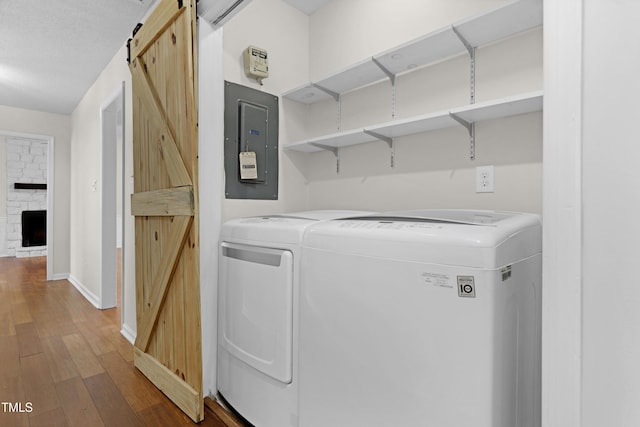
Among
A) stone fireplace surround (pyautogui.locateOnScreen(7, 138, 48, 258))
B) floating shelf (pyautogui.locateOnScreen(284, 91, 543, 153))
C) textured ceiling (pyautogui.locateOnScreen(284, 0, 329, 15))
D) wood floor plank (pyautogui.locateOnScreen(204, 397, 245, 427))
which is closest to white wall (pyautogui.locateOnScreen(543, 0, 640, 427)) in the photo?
floating shelf (pyautogui.locateOnScreen(284, 91, 543, 153))

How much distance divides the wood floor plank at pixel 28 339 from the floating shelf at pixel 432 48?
2.58 meters

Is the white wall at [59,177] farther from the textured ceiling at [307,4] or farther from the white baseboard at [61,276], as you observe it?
the textured ceiling at [307,4]

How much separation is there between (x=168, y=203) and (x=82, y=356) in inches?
56.7

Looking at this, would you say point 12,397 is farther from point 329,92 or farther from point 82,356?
point 329,92

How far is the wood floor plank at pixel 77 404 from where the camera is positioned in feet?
5.21

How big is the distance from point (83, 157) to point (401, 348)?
4.62 meters

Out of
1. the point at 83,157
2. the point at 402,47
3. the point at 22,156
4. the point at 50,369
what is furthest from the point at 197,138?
the point at 22,156

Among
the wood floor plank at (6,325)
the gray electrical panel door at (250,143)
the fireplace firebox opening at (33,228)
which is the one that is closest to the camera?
the gray electrical panel door at (250,143)

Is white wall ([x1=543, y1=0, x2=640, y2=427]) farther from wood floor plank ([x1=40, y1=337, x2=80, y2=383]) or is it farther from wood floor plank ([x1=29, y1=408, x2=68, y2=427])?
wood floor plank ([x1=40, y1=337, x2=80, y2=383])

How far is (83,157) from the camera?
4133 millimetres

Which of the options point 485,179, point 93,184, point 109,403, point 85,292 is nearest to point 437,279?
point 485,179

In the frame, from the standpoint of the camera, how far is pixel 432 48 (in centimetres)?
167

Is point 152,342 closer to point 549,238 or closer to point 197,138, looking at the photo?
point 197,138

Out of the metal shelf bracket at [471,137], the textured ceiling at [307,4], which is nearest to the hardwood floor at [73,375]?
the metal shelf bracket at [471,137]
